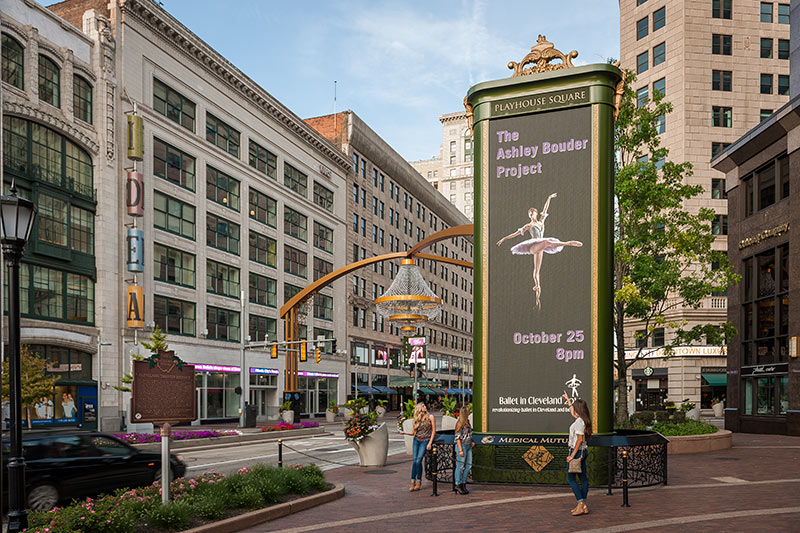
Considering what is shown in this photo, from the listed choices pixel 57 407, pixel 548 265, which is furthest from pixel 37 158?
pixel 548 265

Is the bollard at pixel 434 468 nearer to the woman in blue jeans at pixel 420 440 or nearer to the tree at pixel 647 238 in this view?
the woman in blue jeans at pixel 420 440

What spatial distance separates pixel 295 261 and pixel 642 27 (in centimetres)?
3647

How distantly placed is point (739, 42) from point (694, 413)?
3322 centimetres

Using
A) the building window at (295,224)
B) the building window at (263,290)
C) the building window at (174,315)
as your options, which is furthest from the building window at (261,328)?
the building window at (295,224)

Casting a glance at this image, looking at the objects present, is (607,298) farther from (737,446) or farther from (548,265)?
(737,446)

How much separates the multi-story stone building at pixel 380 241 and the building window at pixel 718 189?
29.4 meters

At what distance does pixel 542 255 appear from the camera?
16609 mm

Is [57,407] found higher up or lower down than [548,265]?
lower down

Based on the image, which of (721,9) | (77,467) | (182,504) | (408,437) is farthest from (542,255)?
(721,9)

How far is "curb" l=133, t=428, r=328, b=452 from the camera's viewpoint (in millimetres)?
28875

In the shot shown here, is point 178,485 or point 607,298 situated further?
point 607,298

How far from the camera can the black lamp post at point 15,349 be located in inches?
395

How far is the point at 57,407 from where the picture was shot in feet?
129

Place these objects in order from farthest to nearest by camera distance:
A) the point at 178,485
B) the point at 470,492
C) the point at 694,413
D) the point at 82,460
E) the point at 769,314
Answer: the point at 694,413, the point at 769,314, the point at 470,492, the point at 82,460, the point at 178,485
